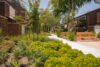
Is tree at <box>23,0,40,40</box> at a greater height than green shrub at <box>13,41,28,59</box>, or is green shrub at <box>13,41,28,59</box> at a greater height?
tree at <box>23,0,40,40</box>

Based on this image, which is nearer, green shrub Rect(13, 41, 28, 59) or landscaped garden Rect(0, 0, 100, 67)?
landscaped garden Rect(0, 0, 100, 67)

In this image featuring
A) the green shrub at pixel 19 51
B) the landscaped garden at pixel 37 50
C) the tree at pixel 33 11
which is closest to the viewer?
the landscaped garden at pixel 37 50

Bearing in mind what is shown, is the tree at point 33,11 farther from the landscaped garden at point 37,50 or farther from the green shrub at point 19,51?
the green shrub at point 19,51

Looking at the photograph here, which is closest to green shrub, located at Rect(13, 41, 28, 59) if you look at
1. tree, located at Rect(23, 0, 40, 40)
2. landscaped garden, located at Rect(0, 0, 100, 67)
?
landscaped garden, located at Rect(0, 0, 100, 67)

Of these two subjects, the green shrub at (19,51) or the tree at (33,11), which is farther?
the tree at (33,11)

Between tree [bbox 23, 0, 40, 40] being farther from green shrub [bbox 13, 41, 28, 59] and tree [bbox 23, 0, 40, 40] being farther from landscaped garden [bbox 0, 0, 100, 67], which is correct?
green shrub [bbox 13, 41, 28, 59]

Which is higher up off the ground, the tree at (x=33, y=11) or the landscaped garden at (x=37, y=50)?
the tree at (x=33, y=11)

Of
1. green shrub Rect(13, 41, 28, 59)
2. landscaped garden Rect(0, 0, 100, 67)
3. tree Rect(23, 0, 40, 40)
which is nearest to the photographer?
landscaped garden Rect(0, 0, 100, 67)

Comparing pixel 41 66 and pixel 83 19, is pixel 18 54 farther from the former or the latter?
pixel 83 19

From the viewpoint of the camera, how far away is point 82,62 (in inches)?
65.9

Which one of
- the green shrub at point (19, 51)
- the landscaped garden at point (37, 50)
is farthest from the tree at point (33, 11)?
the green shrub at point (19, 51)

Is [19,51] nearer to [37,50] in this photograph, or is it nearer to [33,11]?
[37,50]

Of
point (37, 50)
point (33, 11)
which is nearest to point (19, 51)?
point (37, 50)

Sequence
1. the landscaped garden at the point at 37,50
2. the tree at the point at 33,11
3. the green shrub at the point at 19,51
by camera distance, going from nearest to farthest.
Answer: the landscaped garden at the point at 37,50
the green shrub at the point at 19,51
the tree at the point at 33,11
